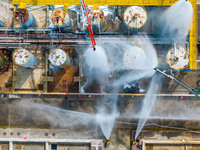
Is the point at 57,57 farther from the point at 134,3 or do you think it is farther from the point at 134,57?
the point at 134,3

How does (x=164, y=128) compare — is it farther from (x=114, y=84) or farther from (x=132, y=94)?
(x=114, y=84)

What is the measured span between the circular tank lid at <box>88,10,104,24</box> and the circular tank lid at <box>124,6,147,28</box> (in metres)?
2.79

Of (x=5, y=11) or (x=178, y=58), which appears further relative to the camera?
(x=5, y=11)

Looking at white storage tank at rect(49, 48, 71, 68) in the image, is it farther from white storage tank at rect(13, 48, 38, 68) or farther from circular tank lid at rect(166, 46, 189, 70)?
circular tank lid at rect(166, 46, 189, 70)

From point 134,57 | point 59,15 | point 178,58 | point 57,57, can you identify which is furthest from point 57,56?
point 178,58

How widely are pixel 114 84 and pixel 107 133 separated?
749 cm

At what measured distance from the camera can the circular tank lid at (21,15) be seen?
17359 mm

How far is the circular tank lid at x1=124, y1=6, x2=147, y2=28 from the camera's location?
55.2 ft

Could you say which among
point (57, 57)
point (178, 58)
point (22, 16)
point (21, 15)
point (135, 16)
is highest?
point (21, 15)

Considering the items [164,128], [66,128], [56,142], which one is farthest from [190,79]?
[56,142]

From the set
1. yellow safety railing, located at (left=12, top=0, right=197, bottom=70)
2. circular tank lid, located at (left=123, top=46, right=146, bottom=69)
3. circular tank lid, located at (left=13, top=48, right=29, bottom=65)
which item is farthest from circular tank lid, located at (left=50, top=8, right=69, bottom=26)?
circular tank lid, located at (left=123, top=46, right=146, bottom=69)

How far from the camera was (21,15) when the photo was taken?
57.1 ft

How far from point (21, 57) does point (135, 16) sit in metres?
14.2

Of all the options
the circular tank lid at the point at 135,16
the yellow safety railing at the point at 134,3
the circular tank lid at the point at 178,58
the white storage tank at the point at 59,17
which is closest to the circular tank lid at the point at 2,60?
the yellow safety railing at the point at 134,3
